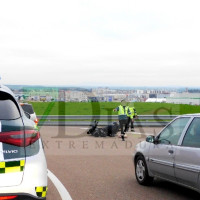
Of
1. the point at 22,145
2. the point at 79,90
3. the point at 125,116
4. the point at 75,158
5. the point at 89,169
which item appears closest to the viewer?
the point at 22,145

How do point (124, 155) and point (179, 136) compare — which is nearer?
point (179, 136)

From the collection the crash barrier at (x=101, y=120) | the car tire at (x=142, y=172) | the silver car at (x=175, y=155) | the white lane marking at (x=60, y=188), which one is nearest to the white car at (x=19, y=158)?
the white lane marking at (x=60, y=188)

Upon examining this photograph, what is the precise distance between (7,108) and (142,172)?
413 cm

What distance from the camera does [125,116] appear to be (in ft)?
62.0

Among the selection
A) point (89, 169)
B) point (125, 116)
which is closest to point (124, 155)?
point (89, 169)

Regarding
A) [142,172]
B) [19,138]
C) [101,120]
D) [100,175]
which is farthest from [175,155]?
[101,120]

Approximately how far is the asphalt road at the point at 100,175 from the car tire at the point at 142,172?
123 mm

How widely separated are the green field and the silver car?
64.1 feet

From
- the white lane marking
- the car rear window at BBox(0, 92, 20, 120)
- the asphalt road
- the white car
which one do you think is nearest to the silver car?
the asphalt road

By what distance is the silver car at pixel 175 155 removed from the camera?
21.9ft

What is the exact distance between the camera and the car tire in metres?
8.37

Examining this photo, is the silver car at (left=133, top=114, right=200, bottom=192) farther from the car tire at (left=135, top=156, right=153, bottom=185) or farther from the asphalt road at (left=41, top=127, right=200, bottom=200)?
the asphalt road at (left=41, top=127, right=200, bottom=200)

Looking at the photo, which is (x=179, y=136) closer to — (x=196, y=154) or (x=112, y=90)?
(x=196, y=154)

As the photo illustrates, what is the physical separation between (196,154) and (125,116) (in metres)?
12.3
